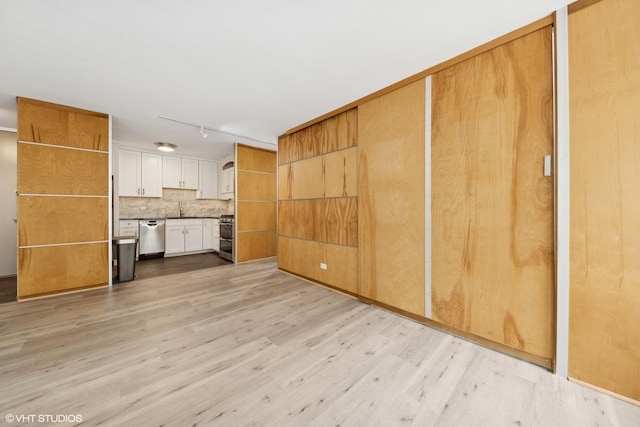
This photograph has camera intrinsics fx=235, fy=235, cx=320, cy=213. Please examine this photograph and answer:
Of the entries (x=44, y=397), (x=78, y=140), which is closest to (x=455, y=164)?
(x=44, y=397)

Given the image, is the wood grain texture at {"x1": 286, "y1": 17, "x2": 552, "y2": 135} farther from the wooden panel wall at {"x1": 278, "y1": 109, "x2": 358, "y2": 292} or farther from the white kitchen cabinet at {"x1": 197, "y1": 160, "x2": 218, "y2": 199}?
the white kitchen cabinet at {"x1": 197, "y1": 160, "x2": 218, "y2": 199}

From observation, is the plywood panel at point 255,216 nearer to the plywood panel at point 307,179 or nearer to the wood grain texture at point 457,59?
the plywood panel at point 307,179

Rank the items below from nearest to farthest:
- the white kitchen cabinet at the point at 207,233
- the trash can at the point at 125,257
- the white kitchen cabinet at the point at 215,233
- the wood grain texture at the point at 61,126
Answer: the wood grain texture at the point at 61,126 → the trash can at the point at 125,257 → the white kitchen cabinet at the point at 215,233 → the white kitchen cabinet at the point at 207,233

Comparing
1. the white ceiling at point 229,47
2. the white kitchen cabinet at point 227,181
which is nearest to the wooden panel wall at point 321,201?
the white ceiling at point 229,47

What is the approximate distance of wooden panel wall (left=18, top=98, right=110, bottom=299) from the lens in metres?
2.88

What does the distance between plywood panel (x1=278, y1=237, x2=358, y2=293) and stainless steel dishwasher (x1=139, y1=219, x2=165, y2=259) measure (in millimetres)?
3193

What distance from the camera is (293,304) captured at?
2793mm

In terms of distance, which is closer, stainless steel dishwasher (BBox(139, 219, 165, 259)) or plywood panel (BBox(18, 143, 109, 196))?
plywood panel (BBox(18, 143, 109, 196))

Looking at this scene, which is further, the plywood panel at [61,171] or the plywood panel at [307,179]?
the plywood panel at [307,179]

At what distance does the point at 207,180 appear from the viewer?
21.1 feet

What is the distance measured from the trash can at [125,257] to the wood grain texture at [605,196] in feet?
16.7

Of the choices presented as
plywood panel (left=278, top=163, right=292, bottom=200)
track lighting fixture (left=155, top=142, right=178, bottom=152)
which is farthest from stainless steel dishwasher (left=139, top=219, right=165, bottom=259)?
plywood panel (left=278, top=163, right=292, bottom=200)

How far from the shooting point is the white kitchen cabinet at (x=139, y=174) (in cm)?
520

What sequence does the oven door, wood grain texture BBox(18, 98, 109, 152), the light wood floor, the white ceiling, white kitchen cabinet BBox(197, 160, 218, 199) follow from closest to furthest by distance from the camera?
1. the light wood floor
2. the white ceiling
3. wood grain texture BBox(18, 98, 109, 152)
4. the oven door
5. white kitchen cabinet BBox(197, 160, 218, 199)
